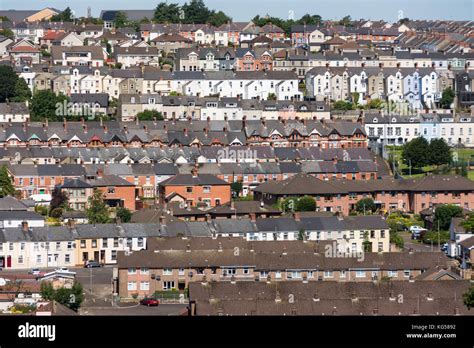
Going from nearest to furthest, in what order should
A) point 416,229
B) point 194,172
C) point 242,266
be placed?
1. point 242,266
2. point 416,229
3. point 194,172

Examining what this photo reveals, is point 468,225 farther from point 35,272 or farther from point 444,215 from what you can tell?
point 35,272

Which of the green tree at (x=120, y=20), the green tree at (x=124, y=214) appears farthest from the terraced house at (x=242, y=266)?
the green tree at (x=120, y=20)

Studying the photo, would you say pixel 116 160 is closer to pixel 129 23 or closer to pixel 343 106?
pixel 343 106

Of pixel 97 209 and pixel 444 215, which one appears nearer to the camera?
pixel 444 215

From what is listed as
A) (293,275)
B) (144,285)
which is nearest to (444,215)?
(293,275)

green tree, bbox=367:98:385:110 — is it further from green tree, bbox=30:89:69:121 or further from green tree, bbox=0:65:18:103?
green tree, bbox=0:65:18:103
